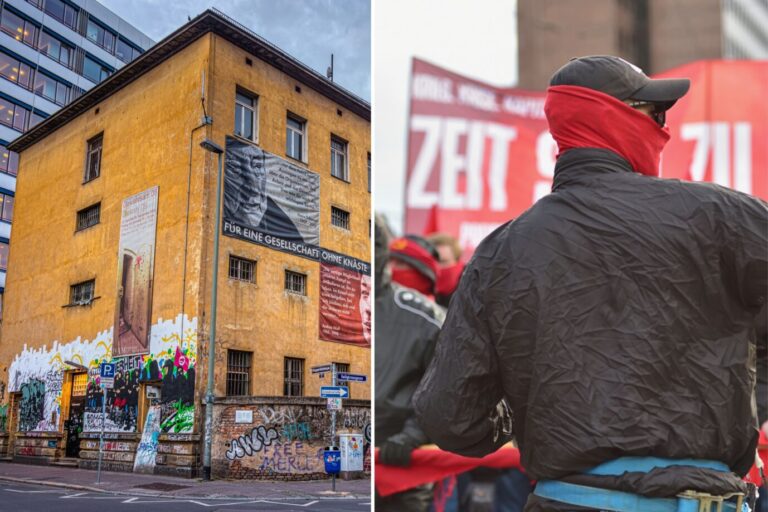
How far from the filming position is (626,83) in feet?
4.64

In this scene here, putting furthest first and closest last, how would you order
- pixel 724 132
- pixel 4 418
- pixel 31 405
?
pixel 4 418, pixel 31 405, pixel 724 132

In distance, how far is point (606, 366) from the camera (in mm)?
1347

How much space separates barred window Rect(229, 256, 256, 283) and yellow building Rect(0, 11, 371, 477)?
0.04 metres

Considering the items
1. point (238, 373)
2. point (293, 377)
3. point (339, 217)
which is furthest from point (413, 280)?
point (339, 217)

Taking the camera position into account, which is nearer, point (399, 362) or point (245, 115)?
point (399, 362)

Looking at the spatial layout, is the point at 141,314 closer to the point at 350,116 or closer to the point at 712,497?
the point at 350,116

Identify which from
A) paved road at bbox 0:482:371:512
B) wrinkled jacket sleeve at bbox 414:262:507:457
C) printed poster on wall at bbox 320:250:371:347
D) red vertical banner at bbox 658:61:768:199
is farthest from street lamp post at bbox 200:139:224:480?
wrinkled jacket sleeve at bbox 414:262:507:457

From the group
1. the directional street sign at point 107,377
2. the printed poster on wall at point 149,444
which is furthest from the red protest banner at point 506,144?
the printed poster on wall at point 149,444

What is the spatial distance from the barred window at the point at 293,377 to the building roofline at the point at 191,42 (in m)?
5.58

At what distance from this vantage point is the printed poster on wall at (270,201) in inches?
621

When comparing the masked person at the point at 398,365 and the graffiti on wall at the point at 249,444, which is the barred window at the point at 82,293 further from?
the masked person at the point at 398,365

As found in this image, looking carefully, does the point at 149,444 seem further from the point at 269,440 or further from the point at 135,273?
the point at 135,273

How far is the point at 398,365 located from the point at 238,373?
13.0m

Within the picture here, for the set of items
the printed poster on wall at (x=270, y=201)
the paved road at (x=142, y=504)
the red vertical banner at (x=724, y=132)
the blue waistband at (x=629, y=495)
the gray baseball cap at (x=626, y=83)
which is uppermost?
the printed poster on wall at (x=270, y=201)
